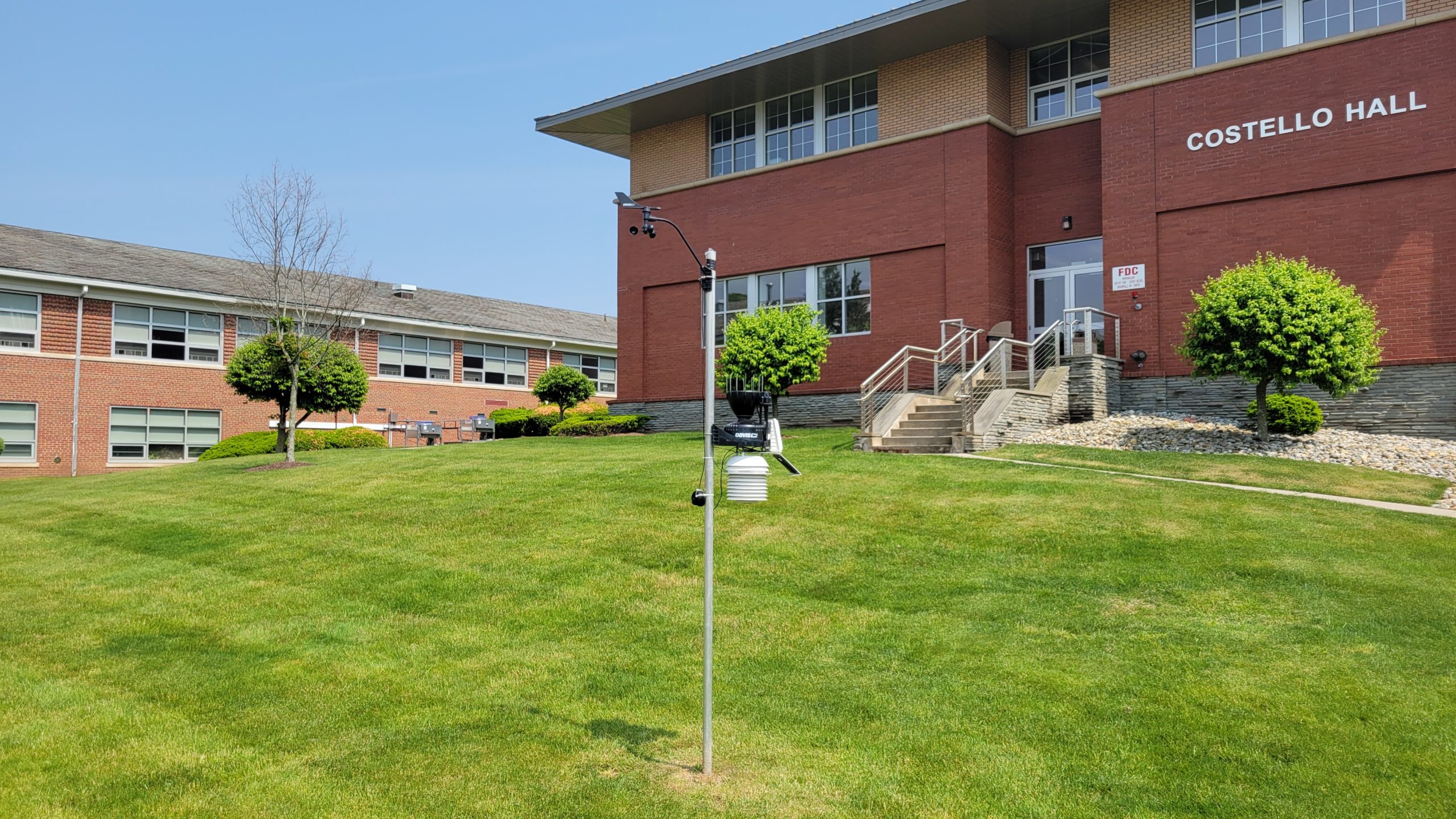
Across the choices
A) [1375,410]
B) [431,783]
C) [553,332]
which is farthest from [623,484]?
[553,332]

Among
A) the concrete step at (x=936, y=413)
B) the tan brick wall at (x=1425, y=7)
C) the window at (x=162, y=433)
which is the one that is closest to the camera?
the tan brick wall at (x=1425, y=7)

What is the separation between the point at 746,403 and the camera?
275 inches

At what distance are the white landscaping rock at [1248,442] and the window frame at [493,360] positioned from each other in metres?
25.9

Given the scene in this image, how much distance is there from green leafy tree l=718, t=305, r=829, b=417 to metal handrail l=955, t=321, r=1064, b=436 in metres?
3.27

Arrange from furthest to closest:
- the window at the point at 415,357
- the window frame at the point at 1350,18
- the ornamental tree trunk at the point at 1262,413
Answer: the window at the point at 415,357, the window frame at the point at 1350,18, the ornamental tree trunk at the point at 1262,413

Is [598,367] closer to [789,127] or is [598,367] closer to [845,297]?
[789,127]

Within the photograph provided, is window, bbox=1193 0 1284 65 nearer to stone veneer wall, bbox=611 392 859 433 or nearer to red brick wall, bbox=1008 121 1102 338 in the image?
red brick wall, bbox=1008 121 1102 338

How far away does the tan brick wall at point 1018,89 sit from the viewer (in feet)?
77.3

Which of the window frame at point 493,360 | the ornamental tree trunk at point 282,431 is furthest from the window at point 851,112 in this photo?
the window frame at point 493,360

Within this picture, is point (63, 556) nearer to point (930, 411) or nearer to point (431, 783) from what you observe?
point (431, 783)

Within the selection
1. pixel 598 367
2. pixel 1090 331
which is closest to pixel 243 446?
pixel 598 367

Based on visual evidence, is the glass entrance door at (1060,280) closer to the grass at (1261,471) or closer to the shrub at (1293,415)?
the shrub at (1293,415)

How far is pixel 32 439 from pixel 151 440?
301cm

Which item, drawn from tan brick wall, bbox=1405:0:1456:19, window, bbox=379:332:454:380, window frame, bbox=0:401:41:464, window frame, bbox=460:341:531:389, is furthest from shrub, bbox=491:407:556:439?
tan brick wall, bbox=1405:0:1456:19
